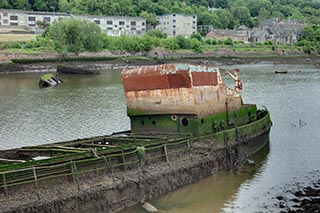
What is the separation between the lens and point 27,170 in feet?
46.0

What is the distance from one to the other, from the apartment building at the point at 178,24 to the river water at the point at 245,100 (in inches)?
4221

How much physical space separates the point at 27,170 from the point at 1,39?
102562 mm

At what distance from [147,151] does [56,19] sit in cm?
12297

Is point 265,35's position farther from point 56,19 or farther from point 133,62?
point 133,62

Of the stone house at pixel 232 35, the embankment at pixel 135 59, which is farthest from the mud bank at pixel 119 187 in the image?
the stone house at pixel 232 35

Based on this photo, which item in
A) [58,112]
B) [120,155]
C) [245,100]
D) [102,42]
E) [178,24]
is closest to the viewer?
[120,155]

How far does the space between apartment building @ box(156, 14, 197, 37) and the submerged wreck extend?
147500mm

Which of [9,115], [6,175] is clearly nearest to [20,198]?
[6,175]

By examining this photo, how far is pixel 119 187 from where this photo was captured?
15.8 m

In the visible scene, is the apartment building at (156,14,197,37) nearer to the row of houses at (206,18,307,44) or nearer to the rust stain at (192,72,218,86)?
the row of houses at (206,18,307,44)

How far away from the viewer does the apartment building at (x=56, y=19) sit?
14212 cm

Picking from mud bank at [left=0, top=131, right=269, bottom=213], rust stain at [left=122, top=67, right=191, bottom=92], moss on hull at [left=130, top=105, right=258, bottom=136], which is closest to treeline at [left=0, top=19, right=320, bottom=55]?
moss on hull at [left=130, top=105, right=258, bottom=136]

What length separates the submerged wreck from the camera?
14.2 m

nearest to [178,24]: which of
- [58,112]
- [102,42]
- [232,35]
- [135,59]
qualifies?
[232,35]
